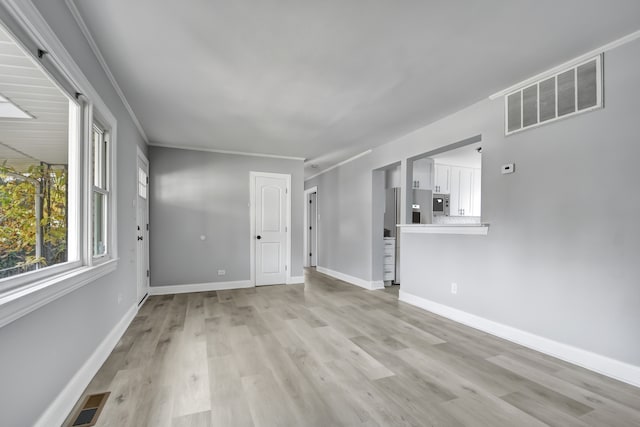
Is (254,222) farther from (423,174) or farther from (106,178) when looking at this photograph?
(423,174)

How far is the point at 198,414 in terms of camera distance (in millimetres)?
1786

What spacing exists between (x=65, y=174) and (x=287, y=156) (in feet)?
13.6

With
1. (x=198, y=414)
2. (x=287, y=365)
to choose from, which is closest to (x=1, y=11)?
(x=198, y=414)

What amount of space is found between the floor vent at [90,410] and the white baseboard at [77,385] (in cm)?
6

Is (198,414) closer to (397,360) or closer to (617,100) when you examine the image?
(397,360)

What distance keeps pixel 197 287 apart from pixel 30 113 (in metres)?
4.07

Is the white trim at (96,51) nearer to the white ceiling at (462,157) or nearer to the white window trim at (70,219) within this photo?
the white window trim at (70,219)

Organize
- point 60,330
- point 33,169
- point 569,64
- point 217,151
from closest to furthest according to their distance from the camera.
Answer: point 33,169
point 60,330
point 569,64
point 217,151

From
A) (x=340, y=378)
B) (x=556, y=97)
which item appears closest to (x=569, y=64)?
(x=556, y=97)

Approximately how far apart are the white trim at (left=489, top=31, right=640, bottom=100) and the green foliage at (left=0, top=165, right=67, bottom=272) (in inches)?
149

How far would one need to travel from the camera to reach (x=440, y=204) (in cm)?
634

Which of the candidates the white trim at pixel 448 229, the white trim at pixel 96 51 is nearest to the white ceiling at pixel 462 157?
the white trim at pixel 448 229

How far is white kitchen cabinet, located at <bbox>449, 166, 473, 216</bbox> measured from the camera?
6.62 meters

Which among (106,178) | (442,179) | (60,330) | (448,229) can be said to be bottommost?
(60,330)
